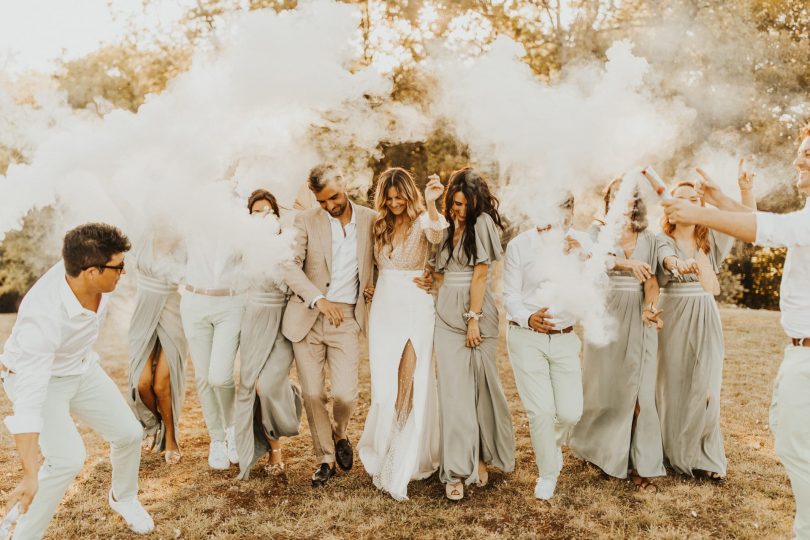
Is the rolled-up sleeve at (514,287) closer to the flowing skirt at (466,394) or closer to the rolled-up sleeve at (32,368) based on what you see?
the flowing skirt at (466,394)

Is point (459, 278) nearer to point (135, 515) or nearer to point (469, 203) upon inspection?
point (469, 203)

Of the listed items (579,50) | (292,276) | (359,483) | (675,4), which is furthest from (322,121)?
(675,4)

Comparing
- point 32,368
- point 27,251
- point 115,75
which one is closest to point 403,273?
point 32,368

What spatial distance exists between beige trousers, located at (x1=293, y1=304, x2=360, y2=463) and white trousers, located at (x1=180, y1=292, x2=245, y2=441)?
0.70 metres

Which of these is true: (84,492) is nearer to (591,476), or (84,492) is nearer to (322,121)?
(322,121)

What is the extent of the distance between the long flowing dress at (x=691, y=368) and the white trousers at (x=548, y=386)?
3.11 ft

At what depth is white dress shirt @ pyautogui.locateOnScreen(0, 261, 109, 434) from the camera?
3.70 meters

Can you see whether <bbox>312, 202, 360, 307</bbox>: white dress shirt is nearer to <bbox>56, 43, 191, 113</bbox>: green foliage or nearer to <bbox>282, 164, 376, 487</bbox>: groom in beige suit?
<bbox>282, 164, 376, 487</bbox>: groom in beige suit

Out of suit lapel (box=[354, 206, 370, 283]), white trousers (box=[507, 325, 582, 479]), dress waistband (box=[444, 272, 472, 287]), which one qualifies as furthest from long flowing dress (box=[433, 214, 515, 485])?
suit lapel (box=[354, 206, 370, 283])

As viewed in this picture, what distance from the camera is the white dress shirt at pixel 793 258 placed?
3527 mm

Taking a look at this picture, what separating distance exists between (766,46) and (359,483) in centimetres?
1174

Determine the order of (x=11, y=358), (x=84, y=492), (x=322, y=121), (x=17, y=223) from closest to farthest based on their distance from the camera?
1. (x=11, y=358)
2. (x=17, y=223)
3. (x=84, y=492)
4. (x=322, y=121)

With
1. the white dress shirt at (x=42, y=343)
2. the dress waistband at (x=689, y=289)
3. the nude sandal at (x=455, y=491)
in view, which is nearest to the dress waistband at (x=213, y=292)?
the white dress shirt at (x=42, y=343)

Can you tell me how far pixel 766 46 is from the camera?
12.6 meters
